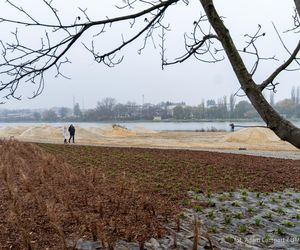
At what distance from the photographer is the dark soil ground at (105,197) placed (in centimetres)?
461

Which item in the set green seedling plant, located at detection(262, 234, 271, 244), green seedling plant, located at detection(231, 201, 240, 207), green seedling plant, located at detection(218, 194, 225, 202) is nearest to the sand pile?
green seedling plant, located at detection(218, 194, 225, 202)

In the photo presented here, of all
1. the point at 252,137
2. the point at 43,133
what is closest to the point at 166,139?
the point at 252,137

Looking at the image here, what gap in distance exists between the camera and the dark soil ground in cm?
461

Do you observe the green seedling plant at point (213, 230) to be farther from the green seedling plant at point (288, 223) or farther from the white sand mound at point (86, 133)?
the white sand mound at point (86, 133)

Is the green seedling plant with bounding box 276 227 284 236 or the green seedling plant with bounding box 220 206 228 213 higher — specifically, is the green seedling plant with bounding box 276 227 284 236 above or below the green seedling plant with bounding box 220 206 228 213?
below

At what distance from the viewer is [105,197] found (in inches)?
255

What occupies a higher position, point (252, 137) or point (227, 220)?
point (227, 220)

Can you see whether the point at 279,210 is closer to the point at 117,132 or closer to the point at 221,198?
the point at 221,198

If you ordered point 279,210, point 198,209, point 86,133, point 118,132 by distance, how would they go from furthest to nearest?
point 118,132, point 86,133, point 279,210, point 198,209

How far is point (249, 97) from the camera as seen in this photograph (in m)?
2.15

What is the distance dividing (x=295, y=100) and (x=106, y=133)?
42.2 meters

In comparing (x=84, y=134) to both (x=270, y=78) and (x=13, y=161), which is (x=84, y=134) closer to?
(x=13, y=161)

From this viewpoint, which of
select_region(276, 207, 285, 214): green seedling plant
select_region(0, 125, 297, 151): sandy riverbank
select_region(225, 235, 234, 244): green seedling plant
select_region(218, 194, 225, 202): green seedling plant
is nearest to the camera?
select_region(225, 235, 234, 244): green seedling plant

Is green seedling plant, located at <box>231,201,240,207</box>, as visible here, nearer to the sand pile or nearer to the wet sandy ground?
the wet sandy ground
